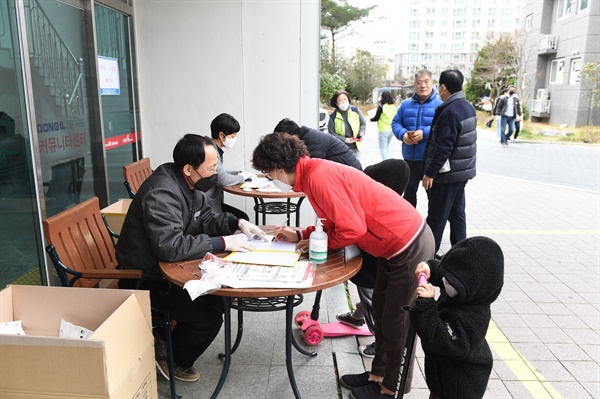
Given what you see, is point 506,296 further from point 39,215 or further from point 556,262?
point 39,215

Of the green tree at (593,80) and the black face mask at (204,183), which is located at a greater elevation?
the green tree at (593,80)

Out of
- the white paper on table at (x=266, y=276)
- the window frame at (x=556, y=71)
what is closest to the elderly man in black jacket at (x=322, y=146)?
the white paper on table at (x=266, y=276)

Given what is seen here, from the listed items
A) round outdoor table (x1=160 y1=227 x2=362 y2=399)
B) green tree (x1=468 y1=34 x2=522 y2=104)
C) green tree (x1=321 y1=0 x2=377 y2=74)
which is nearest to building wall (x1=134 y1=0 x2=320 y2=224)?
round outdoor table (x1=160 y1=227 x2=362 y2=399)

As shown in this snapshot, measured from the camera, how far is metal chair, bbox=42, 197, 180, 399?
7.43ft

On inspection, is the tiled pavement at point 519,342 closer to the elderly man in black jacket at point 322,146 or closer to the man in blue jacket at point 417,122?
the man in blue jacket at point 417,122

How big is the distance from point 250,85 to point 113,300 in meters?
3.62

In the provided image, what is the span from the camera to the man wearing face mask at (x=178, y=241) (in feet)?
7.41

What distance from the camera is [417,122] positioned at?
5.11m

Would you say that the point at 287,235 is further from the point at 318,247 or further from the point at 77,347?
the point at 77,347

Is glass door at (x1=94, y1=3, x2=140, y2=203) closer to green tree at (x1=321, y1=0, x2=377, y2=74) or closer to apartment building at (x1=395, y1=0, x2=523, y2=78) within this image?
green tree at (x1=321, y1=0, x2=377, y2=74)

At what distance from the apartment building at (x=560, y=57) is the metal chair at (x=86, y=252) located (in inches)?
853

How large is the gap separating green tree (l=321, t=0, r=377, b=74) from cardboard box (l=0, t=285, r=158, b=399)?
1947 centimetres

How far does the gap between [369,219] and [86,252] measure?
1.60m

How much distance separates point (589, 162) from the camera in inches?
449
